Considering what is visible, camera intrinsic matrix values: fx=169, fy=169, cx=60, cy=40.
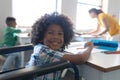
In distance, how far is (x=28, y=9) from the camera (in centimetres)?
340

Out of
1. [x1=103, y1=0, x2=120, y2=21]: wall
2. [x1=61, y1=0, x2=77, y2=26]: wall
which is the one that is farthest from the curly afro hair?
[x1=103, y1=0, x2=120, y2=21]: wall

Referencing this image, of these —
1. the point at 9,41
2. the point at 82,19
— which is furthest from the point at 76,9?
the point at 9,41

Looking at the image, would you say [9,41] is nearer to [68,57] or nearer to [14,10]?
[14,10]

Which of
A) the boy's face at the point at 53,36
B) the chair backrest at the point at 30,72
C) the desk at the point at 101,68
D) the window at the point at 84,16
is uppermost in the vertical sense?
the window at the point at 84,16

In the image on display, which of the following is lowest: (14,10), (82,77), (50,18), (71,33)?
(82,77)

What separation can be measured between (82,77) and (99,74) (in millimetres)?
181

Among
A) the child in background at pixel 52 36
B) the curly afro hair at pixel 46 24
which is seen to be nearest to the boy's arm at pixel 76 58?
the child in background at pixel 52 36

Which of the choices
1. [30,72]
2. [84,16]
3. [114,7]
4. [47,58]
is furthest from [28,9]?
[30,72]

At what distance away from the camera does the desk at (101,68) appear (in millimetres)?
924

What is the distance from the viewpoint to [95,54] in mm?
1200

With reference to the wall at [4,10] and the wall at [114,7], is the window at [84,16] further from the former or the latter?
the wall at [4,10]

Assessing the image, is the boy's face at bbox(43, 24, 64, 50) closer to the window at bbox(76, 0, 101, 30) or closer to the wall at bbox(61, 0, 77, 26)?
the wall at bbox(61, 0, 77, 26)

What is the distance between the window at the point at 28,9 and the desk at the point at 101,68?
90.6 inches

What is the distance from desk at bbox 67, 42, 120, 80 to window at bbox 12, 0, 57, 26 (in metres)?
2.30
